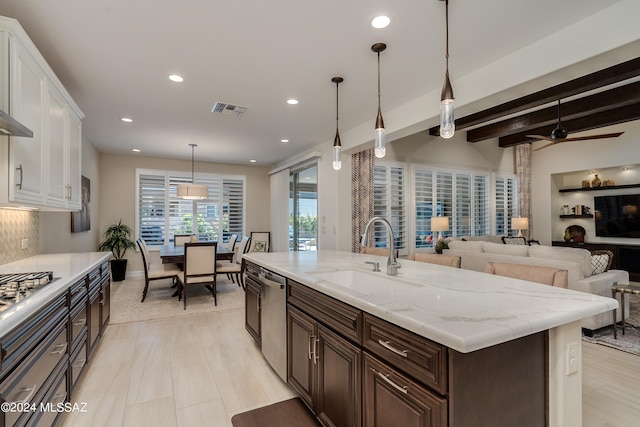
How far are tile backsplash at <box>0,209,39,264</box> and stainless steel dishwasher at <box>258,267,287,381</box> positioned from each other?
2.15 m

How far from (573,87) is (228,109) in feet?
13.7

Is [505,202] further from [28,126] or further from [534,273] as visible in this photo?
[28,126]

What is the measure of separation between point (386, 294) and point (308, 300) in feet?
1.99

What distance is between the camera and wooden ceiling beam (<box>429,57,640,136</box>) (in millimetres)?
3043

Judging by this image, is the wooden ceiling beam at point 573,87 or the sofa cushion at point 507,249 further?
the sofa cushion at point 507,249

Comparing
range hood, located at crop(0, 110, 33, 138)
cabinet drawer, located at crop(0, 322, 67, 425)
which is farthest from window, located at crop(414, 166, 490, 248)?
range hood, located at crop(0, 110, 33, 138)

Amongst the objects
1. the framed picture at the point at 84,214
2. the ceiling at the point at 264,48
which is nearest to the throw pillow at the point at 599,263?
the ceiling at the point at 264,48

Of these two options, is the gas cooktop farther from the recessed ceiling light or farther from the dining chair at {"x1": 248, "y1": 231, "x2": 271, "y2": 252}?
the dining chair at {"x1": 248, "y1": 231, "x2": 271, "y2": 252}

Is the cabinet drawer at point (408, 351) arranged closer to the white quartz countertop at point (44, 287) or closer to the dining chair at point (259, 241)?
the white quartz countertop at point (44, 287)

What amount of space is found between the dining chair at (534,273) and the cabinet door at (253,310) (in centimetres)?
202

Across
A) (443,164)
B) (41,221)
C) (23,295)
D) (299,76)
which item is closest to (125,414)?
(23,295)

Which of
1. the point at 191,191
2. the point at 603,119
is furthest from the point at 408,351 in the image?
the point at 603,119

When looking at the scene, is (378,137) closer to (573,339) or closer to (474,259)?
(573,339)

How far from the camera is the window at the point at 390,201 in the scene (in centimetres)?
579
